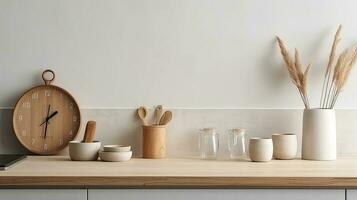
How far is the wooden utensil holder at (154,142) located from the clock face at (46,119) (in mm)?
311

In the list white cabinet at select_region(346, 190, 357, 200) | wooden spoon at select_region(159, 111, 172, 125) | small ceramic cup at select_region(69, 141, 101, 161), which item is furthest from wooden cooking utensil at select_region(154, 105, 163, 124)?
white cabinet at select_region(346, 190, 357, 200)

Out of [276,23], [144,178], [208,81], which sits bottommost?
[144,178]

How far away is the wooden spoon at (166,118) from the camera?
212 centimetres

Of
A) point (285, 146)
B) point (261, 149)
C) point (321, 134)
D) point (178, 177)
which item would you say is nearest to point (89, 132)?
point (178, 177)

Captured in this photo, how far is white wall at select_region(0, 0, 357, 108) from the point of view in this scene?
2.15 m

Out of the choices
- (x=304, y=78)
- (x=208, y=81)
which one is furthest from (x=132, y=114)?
(x=304, y=78)

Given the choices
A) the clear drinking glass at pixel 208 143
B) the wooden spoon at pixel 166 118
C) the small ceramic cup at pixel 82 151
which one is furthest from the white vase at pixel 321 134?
the small ceramic cup at pixel 82 151

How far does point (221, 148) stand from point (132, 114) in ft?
1.36

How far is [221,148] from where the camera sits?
2.15 metres

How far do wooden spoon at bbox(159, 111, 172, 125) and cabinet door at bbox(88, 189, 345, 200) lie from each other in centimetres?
55

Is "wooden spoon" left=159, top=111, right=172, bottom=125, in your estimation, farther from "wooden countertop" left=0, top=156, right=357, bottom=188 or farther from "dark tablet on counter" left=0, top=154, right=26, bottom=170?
"dark tablet on counter" left=0, top=154, right=26, bottom=170

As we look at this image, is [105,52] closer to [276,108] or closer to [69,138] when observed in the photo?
[69,138]

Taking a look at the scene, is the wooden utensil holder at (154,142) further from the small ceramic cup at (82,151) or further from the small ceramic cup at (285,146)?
the small ceramic cup at (285,146)

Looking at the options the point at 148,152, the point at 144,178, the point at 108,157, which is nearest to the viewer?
the point at 144,178
